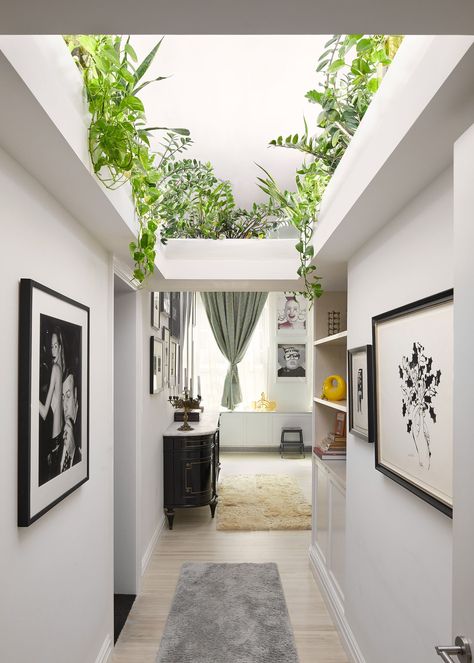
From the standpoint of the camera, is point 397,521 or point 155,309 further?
point 155,309

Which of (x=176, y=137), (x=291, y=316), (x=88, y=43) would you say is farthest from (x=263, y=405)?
(x=88, y=43)

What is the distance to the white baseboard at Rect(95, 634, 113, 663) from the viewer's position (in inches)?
99.1

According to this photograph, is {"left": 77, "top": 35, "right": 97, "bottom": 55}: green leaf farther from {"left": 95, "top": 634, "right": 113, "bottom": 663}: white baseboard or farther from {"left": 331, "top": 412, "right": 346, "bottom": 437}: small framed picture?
{"left": 331, "top": 412, "right": 346, "bottom": 437}: small framed picture

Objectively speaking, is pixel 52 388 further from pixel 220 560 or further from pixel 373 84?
pixel 220 560

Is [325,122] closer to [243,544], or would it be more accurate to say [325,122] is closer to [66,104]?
[66,104]

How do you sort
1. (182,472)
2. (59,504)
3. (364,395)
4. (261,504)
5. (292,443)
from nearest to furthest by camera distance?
(59,504) → (364,395) → (182,472) → (261,504) → (292,443)

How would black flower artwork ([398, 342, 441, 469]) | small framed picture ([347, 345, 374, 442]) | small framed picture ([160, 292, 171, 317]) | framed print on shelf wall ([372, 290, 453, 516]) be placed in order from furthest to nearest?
small framed picture ([160, 292, 171, 317])
small framed picture ([347, 345, 374, 442])
black flower artwork ([398, 342, 441, 469])
framed print on shelf wall ([372, 290, 453, 516])

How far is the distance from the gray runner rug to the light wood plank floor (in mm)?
67

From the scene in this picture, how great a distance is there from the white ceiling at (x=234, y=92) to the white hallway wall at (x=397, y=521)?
1121 mm

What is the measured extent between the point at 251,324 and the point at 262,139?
4.88 m

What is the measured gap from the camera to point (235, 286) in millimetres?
3746

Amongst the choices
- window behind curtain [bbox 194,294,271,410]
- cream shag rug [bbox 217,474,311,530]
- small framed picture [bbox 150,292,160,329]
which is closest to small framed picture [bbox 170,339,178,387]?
small framed picture [bbox 150,292,160,329]

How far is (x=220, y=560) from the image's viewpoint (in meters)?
4.07

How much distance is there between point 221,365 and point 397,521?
262 inches
